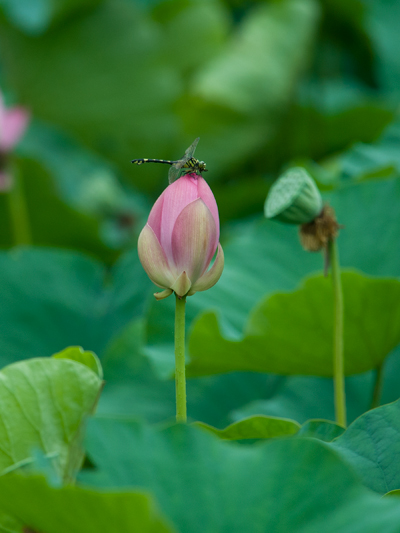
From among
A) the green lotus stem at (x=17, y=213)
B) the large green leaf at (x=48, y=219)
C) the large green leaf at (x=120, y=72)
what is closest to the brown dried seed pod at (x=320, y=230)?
the green lotus stem at (x=17, y=213)

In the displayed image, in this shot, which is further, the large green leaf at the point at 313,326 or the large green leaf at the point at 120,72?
the large green leaf at the point at 120,72

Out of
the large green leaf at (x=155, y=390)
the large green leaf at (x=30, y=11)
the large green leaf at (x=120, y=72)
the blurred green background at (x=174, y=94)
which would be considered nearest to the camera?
the large green leaf at (x=155, y=390)

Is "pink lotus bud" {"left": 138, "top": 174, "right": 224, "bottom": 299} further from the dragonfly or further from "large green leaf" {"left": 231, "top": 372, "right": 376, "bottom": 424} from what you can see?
"large green leaf" {"left": 231, "top": 372, "right": 376, "bottom": 424}

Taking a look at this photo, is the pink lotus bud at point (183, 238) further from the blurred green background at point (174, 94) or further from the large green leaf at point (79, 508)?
the blurred green background at point (174, 94)

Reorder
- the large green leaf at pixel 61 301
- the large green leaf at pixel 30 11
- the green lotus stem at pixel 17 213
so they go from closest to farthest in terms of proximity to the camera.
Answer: the large green leaf at pixel 61 301 < the green lotus stem at pixel 17 213 < the large green leaf at pixel 30 11

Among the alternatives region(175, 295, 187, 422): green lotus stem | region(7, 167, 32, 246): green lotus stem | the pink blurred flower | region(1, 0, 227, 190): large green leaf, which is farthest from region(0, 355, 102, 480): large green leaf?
region(1, 0, 227, 190): large green leaf

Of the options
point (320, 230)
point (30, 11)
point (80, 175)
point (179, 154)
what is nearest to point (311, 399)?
point (320, 230)

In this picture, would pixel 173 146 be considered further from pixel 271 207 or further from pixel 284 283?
pixel 271 207

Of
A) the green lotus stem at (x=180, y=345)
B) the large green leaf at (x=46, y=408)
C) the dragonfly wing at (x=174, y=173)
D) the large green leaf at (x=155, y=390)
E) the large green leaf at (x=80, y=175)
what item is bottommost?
the large green leaf at (x=155, y=390)
